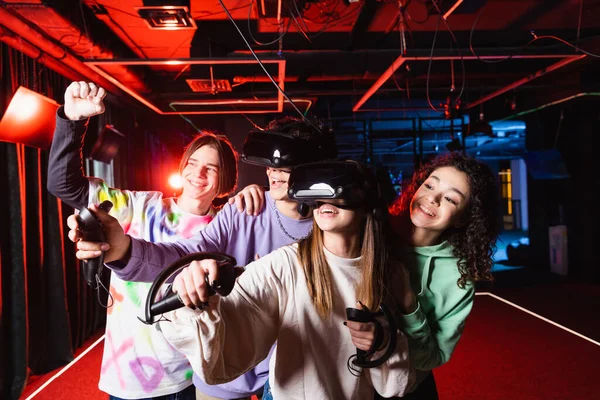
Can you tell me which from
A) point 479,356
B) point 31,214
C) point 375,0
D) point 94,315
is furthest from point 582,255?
point 31,214

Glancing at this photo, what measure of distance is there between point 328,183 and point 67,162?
2.92ft

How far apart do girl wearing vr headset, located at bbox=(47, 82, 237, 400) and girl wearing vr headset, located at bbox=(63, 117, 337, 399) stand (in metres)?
0.17

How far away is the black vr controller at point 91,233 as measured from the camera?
926mm

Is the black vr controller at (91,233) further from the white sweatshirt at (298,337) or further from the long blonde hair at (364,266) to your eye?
the long blonde hair at (364,266)

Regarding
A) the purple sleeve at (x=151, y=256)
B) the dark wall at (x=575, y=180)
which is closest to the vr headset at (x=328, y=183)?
the purple sleeve at (x=151, y=256)

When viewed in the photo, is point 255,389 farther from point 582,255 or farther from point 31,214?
point 582,255

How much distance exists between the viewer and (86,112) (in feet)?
3.98

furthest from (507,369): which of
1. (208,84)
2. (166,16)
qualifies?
(166,16)

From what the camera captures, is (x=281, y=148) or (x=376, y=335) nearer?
(x=376, y=335)

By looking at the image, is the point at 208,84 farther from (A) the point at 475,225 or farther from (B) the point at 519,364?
(B) the point at 519,364

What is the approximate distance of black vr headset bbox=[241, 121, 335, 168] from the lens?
1.21 m

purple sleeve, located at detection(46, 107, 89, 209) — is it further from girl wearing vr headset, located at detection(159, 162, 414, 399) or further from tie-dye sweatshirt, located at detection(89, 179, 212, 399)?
girl wearing vr headset, located at detection(159, 162, 414, 399)

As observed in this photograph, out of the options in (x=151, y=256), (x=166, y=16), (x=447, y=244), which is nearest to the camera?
(x=151, y=256)

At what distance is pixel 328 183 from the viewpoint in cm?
93
